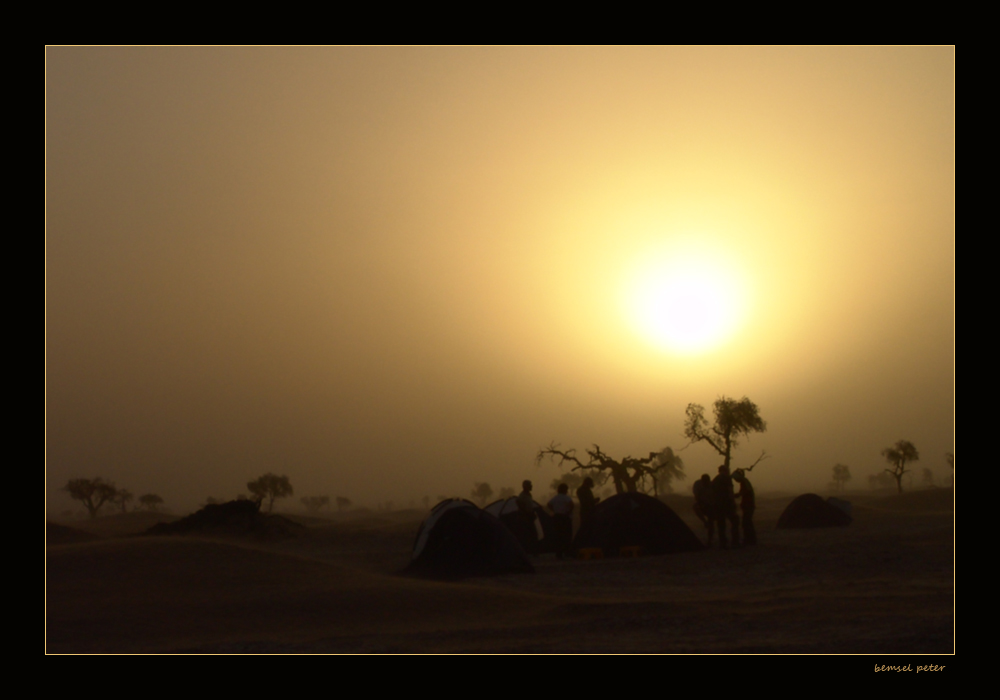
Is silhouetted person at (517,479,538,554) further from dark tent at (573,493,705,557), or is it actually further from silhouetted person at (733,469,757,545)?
silhouetted person at (733,469,757,545)

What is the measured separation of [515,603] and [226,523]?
2111 centimetres

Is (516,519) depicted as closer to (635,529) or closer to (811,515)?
(635,529)

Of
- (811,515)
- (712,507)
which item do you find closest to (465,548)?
(712,507)

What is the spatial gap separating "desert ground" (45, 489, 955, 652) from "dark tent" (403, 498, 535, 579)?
22.9 inches

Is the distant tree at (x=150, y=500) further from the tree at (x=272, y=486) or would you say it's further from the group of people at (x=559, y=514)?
the group of people at (x=559, y=514)

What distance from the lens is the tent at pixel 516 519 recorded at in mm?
26250

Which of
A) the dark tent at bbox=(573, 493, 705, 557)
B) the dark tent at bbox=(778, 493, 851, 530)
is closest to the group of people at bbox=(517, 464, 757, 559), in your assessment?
the dark tent at bbox=(573, 493, 705, 557)

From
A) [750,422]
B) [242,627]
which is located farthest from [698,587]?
[750,422]

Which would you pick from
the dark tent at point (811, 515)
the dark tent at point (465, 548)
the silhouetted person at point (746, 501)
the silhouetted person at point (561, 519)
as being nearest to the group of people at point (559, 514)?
the silhouetted person at point (561, 519)

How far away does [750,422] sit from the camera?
59.8 m

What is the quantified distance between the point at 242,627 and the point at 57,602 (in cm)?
412

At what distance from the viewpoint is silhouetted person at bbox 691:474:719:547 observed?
2373 centimetres

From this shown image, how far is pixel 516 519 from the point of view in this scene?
86.1 feet
